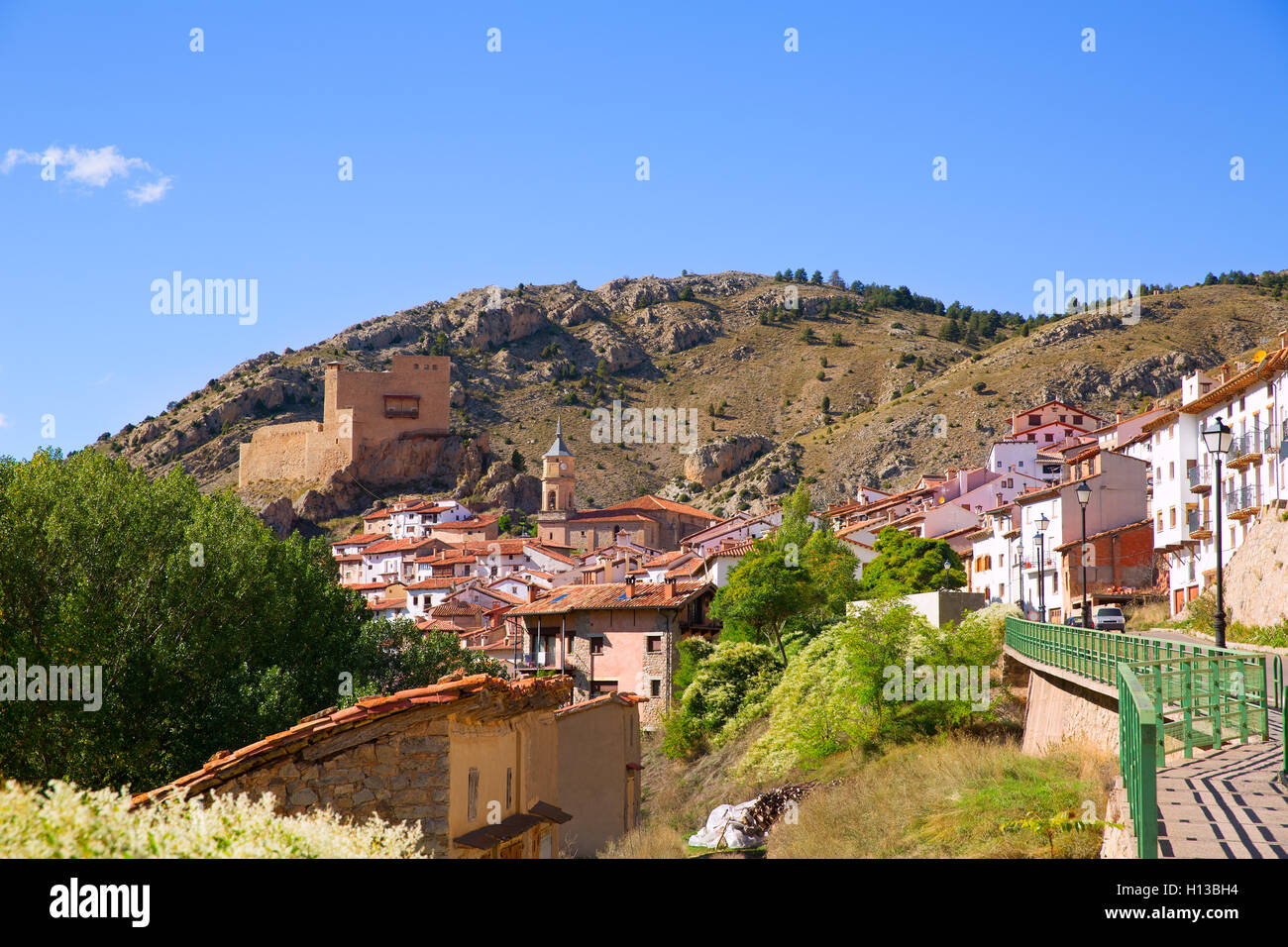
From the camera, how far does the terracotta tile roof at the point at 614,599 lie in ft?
168

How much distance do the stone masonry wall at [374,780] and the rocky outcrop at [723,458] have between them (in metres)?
120

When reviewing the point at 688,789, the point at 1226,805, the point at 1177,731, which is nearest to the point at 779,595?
the point at 688,789

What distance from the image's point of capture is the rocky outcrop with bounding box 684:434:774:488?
133125mm

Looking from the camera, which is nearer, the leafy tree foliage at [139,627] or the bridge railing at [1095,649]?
the bridge railing at [1095,649]

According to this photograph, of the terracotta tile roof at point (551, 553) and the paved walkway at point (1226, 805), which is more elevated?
the terracotta tile roof at point (551, 553)

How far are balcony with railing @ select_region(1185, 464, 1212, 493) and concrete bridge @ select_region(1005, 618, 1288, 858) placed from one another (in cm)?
2381

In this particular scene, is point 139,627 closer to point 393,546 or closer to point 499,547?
point 499,547

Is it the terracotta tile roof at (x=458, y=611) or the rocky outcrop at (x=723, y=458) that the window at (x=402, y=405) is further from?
the terracotta tile roof at (x=458, y=611)

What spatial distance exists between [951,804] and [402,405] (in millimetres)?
125512

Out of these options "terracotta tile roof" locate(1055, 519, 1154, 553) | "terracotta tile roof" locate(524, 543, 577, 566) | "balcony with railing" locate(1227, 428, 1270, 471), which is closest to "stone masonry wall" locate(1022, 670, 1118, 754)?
"balcony with railing" locate(1227, 428, 1270, 471)

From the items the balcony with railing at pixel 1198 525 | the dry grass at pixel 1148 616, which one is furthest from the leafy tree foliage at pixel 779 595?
the balcony with railing at pixel 1198 525
